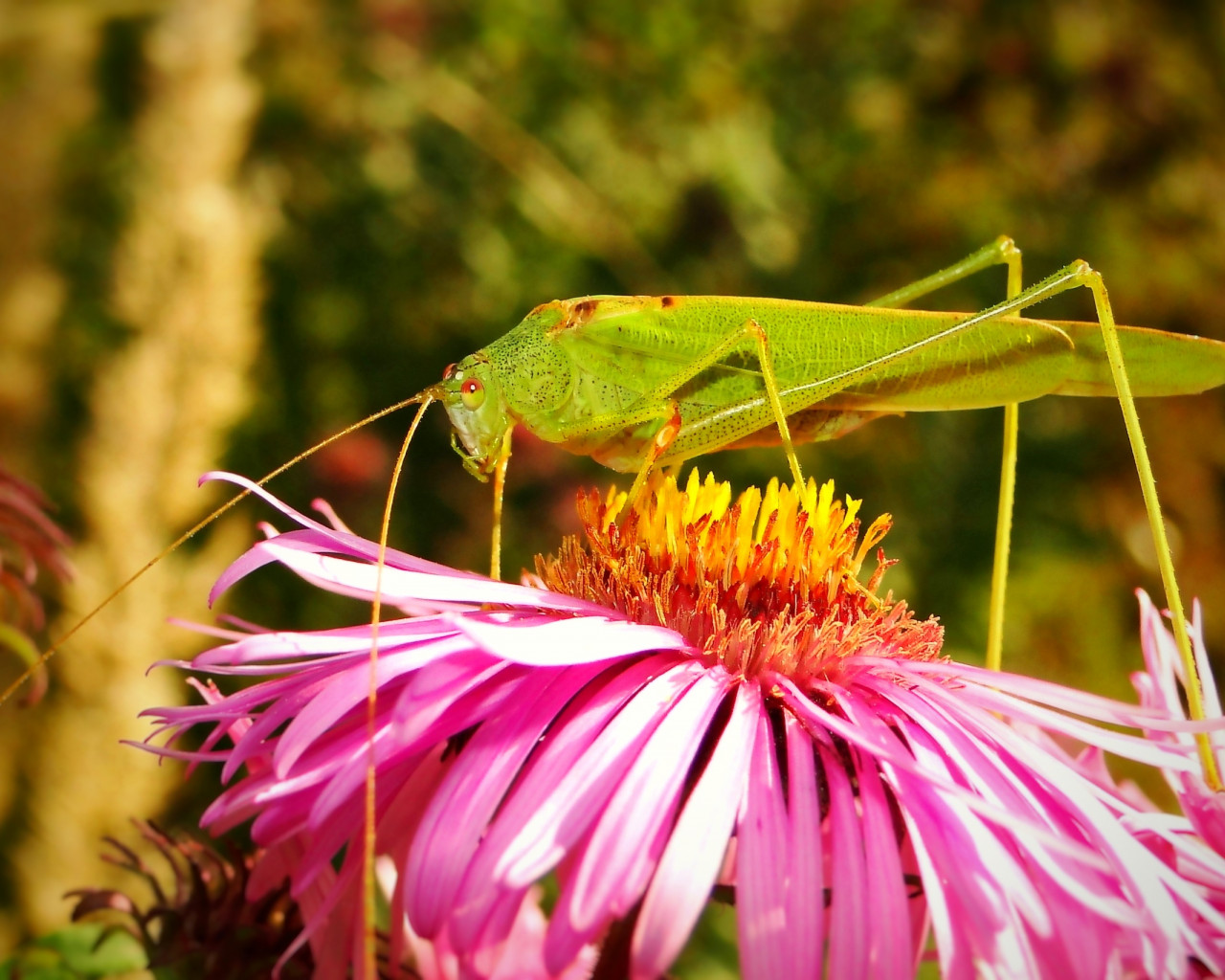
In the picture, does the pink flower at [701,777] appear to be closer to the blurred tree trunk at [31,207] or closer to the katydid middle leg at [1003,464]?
the katydid middle leg at [1003,464]

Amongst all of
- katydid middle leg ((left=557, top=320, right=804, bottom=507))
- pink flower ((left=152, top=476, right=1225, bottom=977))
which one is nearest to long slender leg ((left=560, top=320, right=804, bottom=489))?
katydid middle leg ((left=557, top=320, right=804, bottom=507))

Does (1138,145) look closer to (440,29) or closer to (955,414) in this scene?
(955,414)

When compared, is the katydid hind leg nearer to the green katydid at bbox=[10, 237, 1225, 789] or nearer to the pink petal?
the green katydid at bbox=[10, 237, 1225, 789]

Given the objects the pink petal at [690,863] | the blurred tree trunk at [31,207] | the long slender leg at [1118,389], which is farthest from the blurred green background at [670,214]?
the pink petal at [690,863]

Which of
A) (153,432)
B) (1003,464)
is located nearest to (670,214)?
(153,432)

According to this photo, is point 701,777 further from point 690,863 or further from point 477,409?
point 477,409
